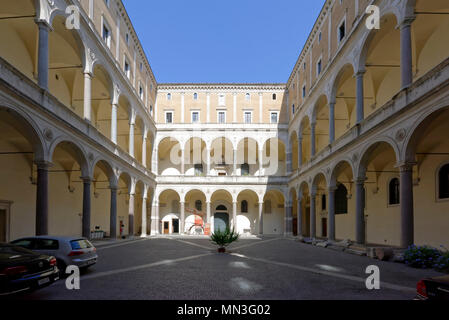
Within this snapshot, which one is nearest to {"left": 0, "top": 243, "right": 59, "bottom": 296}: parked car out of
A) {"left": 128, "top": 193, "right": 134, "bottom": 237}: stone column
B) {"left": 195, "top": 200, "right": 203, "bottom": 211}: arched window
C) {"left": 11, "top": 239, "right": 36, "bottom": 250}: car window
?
{"left": 11, "top": 239, "right": 36, "bottom": 250}: car window

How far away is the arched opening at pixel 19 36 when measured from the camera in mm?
13930

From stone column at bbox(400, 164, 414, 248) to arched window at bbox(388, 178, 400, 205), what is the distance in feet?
24.1

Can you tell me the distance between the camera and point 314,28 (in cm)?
2488

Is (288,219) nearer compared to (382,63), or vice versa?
(382,63)

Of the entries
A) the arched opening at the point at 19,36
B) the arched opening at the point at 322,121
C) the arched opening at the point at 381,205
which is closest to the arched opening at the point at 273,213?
the arched opening at the point at 322,121

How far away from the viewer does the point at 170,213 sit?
36.5 metres

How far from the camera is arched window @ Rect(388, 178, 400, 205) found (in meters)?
19.1

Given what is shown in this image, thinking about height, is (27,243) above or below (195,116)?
below

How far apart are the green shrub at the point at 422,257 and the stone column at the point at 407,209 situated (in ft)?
2.64

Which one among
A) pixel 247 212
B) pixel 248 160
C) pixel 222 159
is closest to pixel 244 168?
pixel 248 160

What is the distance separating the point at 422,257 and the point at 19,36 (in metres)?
20.6

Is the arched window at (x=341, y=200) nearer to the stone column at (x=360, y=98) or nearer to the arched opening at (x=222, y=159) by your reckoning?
the stone column at (x=360, y=98)

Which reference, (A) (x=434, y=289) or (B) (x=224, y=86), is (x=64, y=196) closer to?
(B) (x=224, y=86)
